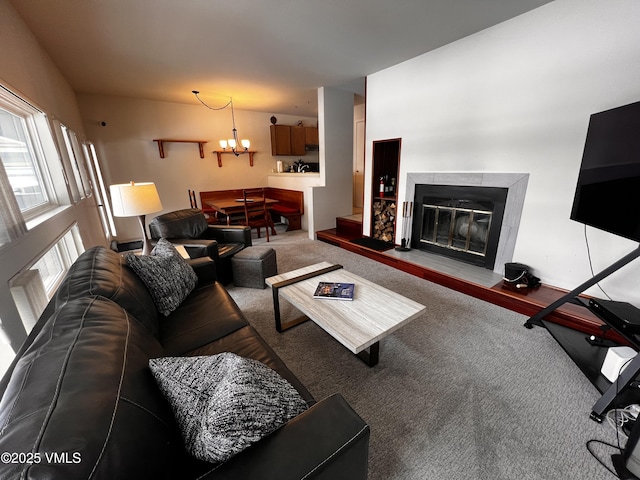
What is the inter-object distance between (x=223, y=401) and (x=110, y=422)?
253 mm

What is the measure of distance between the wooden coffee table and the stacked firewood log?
78.8 inches

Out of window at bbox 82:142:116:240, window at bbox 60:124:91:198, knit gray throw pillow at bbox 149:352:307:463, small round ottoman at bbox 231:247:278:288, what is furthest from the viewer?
window at bbox 82:142:116:240

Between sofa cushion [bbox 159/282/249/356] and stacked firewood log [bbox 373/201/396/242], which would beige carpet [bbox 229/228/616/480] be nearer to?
sofa cushion [bbox 159/282/249/356]

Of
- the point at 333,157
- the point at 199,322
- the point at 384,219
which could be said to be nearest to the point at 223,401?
the point at 199,322

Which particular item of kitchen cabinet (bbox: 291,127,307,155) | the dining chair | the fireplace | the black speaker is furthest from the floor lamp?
kitchen cabinet (bbox: 291,127,307,155)

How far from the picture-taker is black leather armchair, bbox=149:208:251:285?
2664 millimetres

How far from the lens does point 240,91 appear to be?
425cm

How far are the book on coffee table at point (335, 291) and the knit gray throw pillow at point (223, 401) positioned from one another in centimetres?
95

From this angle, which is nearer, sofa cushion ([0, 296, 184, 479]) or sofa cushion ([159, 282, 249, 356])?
sofa cushion ([0, 296, 184, 479])

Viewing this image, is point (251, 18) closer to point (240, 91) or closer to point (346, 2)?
point (346, 2)

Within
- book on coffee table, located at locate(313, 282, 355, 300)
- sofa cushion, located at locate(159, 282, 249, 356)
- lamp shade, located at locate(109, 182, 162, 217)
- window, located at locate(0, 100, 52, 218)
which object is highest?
window, located at locate(0, 100, 52, 218)

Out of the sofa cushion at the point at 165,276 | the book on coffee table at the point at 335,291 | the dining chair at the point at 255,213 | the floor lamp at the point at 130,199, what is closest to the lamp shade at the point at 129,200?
the floor lamp at the point at 130,199

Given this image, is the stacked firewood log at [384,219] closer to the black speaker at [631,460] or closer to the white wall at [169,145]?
the white wall at [169,145]

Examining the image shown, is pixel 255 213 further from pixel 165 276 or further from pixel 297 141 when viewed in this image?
pixel 165 276
